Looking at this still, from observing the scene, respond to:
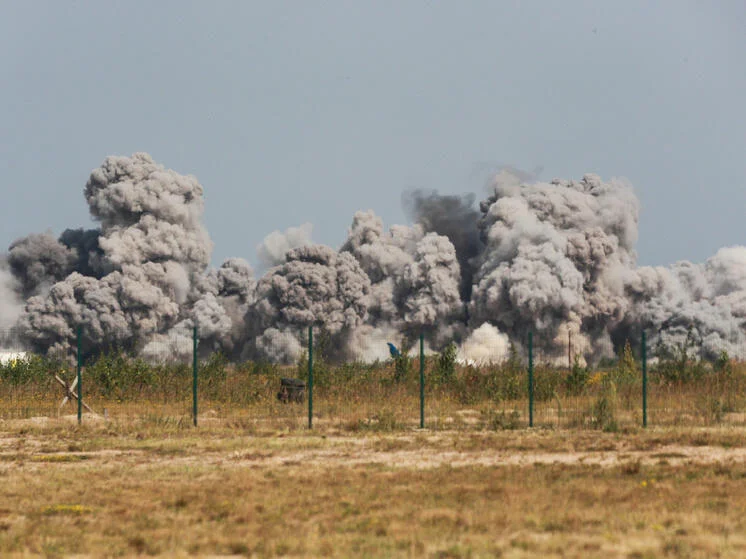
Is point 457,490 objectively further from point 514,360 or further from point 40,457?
point 514,360

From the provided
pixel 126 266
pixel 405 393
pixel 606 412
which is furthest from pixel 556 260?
pixel 606 412

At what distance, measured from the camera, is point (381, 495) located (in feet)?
48.8

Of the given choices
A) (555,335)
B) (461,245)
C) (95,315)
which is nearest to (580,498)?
(555,335)

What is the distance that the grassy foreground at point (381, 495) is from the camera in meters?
11.3

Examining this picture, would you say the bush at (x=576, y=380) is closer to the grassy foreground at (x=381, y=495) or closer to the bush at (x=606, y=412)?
the bush at (x=606, y=412)

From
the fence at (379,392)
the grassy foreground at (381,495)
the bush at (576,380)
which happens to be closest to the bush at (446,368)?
the fence at (379,392)

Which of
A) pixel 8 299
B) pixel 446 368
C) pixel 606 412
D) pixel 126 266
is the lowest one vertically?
pixel 606 412

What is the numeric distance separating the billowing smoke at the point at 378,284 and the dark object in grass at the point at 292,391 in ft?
159

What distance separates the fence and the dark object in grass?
0.04m

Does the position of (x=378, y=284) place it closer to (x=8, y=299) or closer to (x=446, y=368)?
(x=8, y=299)

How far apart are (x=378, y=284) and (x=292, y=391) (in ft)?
216

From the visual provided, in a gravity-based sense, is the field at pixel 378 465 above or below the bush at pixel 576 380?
below

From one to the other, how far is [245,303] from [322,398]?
68.5 m

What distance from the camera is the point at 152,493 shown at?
1554 cm
